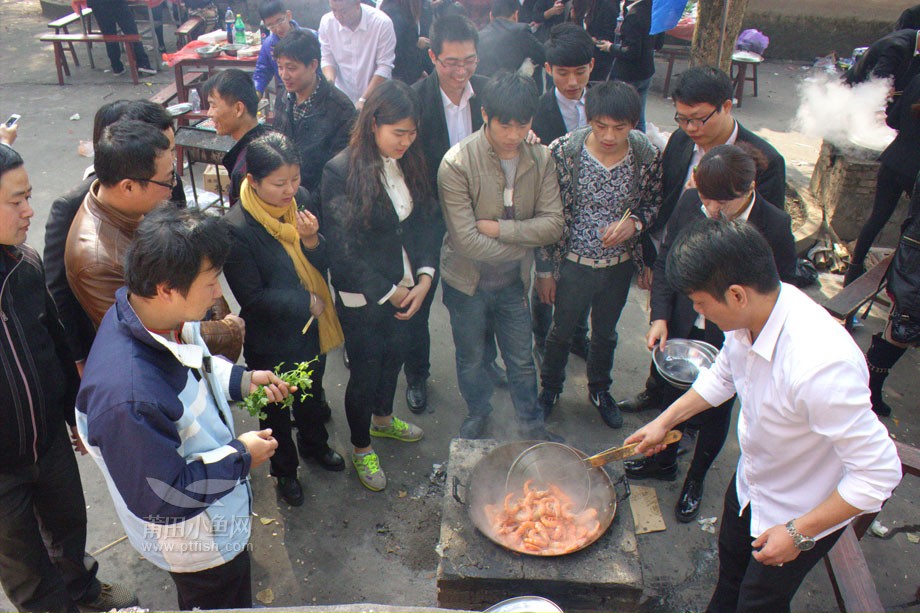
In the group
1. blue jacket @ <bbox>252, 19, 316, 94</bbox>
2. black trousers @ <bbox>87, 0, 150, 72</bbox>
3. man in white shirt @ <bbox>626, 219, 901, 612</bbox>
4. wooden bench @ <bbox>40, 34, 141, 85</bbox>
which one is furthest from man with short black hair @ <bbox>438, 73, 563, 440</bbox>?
black trousers @ <bbox>87, 0, 150, 72</bbox>

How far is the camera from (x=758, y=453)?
2574mm

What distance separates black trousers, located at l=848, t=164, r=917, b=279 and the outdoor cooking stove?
414cm

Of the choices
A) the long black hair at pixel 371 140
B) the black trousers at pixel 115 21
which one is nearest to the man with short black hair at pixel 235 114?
the long black hair at pixel 371 140

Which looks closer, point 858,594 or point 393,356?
point 858,594

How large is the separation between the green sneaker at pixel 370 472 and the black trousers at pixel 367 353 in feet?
0.28

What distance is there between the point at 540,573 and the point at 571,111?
10.5 ft

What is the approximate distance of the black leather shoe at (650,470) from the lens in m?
4.21

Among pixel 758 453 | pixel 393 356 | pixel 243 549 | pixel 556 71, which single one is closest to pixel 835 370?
pixel 758 453

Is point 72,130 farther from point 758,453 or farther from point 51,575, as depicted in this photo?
point 758,453

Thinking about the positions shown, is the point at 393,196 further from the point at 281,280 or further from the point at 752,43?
the point at 752,43

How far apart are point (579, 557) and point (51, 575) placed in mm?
2405

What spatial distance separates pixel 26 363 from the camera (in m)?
2.59

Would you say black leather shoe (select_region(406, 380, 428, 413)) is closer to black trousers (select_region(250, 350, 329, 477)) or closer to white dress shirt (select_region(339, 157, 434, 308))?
black trousers (select_region(250, 350, 329, 477))

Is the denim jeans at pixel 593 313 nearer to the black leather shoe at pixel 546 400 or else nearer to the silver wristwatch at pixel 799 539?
the black leather shoe at pixel 546 400
